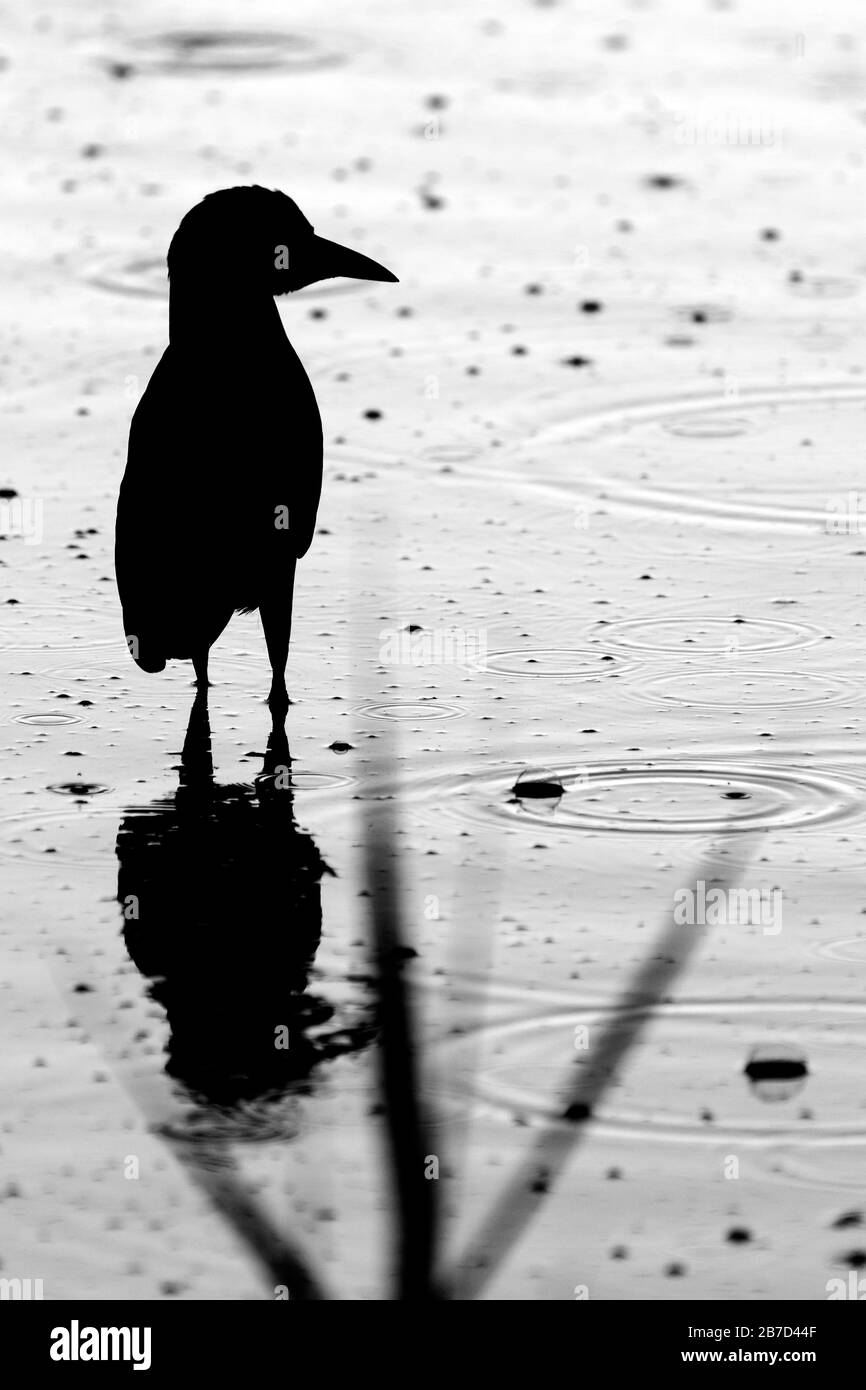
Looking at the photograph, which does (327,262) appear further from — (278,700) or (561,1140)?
(561,1140)

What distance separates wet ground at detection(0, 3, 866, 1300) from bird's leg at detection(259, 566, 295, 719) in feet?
0.24

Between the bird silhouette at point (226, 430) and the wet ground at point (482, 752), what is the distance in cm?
9

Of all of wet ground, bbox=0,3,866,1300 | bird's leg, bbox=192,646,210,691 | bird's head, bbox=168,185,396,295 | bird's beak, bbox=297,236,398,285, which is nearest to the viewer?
wet ground, bbox=0,3,866,1300

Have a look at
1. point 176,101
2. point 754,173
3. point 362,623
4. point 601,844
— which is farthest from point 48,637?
point 176,101

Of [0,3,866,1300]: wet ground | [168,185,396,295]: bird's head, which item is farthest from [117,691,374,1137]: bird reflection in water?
[168,185,396,295]: bird's head

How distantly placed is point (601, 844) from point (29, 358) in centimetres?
493

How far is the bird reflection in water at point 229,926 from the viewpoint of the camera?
421 centimetres

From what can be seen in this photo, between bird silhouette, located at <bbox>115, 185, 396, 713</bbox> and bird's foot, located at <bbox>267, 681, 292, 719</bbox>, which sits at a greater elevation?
bird silhouette, located at <bbox>115, 185, 396, 713</bbox>

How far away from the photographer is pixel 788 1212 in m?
3.67

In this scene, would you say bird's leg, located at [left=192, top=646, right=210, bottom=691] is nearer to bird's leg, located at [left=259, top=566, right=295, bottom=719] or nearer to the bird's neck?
bird's leg, located at [left=259, top=566, right=295, bottom=719]

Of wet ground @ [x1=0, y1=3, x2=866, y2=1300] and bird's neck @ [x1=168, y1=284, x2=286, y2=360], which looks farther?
bird's neck @ [x1=168, y1=284, x2=286, y2=360]

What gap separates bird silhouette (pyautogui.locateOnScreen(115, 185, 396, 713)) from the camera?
561 cm

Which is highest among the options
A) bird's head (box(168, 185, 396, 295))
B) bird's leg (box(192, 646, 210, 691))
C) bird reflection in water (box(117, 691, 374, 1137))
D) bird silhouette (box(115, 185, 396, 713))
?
bird's head (box(168, 185, 396, 295))
